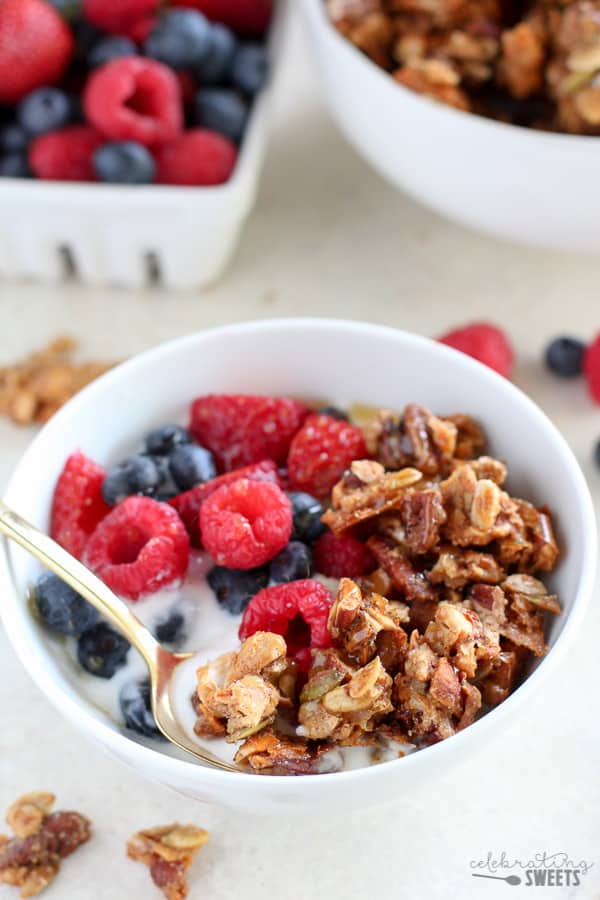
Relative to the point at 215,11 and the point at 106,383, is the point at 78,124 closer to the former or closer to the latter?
the point at 215,11

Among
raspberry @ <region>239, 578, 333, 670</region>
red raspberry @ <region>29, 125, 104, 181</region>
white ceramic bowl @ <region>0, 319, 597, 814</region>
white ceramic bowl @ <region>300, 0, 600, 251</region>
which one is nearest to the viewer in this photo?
white ceramic bowl @ <region>0, 319, 597, 814</region>

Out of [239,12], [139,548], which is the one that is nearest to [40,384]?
[139,548]

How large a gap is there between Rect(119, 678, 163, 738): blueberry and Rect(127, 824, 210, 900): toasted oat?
152 mm

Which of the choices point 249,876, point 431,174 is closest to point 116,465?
point 249,876

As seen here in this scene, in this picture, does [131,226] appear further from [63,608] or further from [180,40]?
[63,608]

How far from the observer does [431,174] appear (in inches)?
62.4

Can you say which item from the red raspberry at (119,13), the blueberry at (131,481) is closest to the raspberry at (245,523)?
the blueberry at (131,481)

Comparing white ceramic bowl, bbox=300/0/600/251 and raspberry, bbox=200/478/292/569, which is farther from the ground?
white ceramic bowl, bbox=300/0/600/251

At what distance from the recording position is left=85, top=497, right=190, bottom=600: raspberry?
117 cm

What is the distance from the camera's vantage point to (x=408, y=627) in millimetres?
1148

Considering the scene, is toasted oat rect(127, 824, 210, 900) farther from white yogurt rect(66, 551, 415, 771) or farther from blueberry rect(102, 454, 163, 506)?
blueberry rect(102, 454, 163, 506)

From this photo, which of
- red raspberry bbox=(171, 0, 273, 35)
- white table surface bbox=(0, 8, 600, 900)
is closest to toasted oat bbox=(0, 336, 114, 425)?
white table surface bbox=(0, 8, 600, 900)

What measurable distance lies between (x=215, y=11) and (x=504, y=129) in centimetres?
→ 64

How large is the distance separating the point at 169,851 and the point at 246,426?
0.50 metres
